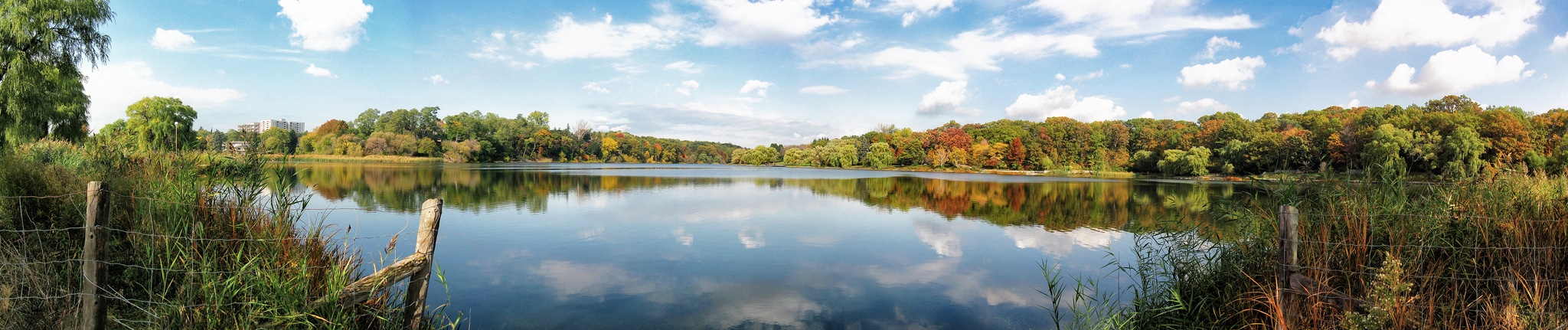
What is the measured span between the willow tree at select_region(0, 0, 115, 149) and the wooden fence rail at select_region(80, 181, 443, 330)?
16.5 metres

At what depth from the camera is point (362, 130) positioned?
87062 millimetres

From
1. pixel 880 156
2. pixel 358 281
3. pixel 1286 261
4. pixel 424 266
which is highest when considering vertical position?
pixel 880 156

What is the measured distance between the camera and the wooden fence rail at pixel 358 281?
137 inches

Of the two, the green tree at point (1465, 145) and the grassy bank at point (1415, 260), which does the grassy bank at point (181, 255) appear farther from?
the green tree at point (1465, 145)

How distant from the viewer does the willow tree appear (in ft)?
46.9

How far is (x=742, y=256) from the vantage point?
9.21 metres

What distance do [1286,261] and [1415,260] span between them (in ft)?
2.79

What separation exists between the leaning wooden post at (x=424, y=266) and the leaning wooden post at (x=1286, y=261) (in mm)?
5536

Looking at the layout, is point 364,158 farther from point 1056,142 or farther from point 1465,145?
point 1465,145

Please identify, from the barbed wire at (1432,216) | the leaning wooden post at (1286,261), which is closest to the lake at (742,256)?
the leaning wooden post at (1286,261)

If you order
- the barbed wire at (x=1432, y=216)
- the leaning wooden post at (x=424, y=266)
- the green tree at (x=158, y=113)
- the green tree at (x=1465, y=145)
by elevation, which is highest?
the green tree at (x=158, y=113)

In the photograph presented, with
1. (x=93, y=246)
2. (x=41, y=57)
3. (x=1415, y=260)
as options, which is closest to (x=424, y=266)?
(x=93, y=246)

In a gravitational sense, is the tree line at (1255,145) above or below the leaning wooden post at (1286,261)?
above

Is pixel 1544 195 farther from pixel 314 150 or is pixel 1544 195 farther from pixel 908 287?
pixel 314 150
